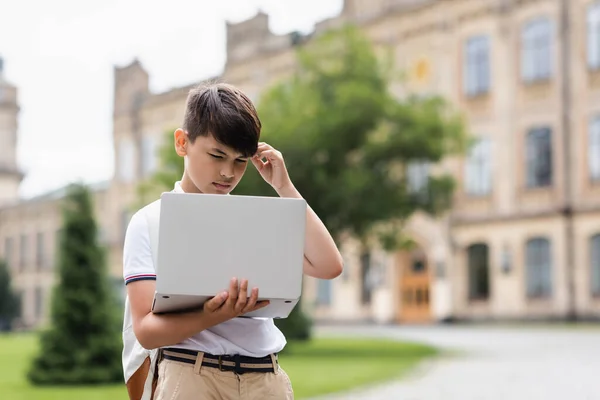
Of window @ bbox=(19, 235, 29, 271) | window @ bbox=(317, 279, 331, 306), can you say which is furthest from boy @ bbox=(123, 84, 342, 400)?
window @ bbox=(19, 235, 29, 271)

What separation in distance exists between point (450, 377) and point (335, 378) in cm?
165

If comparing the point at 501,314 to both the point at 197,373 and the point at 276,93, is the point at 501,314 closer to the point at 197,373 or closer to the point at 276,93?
the point at 276,93

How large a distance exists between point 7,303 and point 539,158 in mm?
30853

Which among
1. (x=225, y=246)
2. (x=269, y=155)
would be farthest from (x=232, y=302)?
(x=269, y=155)

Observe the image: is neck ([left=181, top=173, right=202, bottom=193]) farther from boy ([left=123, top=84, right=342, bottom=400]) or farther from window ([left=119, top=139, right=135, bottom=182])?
window ([left=119, top=139, right=135, bottom=182])

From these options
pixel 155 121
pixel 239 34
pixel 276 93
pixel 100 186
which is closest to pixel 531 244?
pixel 276 93

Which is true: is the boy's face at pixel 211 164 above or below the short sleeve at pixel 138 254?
above

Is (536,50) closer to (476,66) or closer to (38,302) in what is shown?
(476,66)

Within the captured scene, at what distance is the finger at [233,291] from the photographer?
2.40 metres

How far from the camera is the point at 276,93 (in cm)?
2288

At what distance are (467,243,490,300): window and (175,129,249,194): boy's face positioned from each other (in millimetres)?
33585

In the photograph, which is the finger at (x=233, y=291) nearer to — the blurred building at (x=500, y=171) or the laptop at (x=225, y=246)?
the laptop at (x=225, y=246)

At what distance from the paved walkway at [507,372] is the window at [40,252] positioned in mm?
39710

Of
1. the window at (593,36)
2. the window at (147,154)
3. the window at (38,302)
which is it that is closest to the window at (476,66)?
the window at (593,36)
